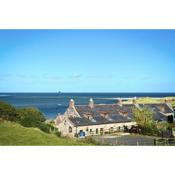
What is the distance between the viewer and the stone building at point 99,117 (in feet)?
24.5

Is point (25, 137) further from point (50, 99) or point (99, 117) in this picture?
point (99, 117)

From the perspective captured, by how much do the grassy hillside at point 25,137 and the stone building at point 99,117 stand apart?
22 centimetres

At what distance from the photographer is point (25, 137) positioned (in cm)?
727

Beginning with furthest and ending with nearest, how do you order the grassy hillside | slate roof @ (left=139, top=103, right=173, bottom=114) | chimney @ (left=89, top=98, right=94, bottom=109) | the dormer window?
the dormer window, slate roof @ (left=139, top=103, right=173, bottom=114), chimney @ (left=89, top=98, right=94, bottom=109), the grassy hillside

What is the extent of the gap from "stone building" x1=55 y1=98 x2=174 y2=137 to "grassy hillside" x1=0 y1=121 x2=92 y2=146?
22 centimetres

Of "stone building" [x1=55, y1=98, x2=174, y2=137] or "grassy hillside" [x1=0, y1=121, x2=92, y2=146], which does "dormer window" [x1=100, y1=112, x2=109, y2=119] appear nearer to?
"stone building" [x1=55, y1=98, x2=174, y2=137]

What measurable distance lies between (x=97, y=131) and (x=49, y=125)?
3.09 feet

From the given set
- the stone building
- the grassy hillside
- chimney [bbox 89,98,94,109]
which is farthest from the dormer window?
the grassy hillside

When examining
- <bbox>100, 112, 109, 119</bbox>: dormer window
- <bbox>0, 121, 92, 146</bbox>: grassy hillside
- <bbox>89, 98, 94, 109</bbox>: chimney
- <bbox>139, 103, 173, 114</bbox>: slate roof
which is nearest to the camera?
<bbox>0, 121, 92, 146</bbox>: grassy hillside

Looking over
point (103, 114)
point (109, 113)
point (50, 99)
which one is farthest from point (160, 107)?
point (50, 99)

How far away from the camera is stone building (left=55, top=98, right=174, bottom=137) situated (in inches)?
294

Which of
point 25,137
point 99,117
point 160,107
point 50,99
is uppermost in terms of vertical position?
point 50,99

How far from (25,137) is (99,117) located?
4.94 ft

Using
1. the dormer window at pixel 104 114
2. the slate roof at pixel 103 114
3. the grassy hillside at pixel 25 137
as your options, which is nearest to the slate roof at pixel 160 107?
the slate roof at pixel 103 114
